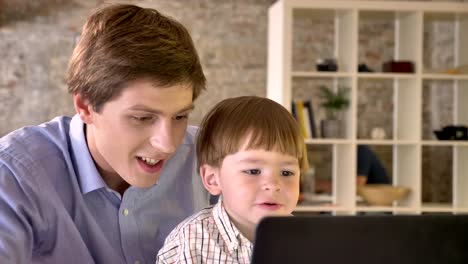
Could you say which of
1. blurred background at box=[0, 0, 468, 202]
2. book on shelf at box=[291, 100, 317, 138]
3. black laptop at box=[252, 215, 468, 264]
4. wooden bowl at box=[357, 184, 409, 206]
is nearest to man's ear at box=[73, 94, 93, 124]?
black laptop at box=[252, 215, 468, 264]

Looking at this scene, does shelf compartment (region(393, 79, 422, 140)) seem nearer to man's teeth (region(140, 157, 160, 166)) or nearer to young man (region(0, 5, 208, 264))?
young man (region(0, 5, 208, 264))

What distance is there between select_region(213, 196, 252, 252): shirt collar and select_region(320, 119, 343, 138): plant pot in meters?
4.25

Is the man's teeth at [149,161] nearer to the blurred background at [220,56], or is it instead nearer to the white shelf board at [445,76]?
the white shelf board at [445,76]

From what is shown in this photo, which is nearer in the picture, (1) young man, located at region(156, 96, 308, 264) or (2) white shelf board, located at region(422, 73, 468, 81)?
(1) young man, located at region(156, 96, 308, 264)

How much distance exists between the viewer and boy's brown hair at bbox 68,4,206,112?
4.52 ft

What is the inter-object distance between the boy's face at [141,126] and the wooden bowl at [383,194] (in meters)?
4.30

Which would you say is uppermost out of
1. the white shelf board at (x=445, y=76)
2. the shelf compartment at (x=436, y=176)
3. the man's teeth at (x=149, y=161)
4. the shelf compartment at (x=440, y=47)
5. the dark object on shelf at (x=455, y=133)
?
the shelf compartment at (x=440, y=47)

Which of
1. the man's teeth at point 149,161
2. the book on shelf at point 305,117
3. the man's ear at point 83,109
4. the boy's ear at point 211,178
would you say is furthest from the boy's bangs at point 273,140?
the book on shelf at point 305,117

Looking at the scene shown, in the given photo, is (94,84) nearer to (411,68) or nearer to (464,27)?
(411,68)

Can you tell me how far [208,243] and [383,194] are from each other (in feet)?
14.6

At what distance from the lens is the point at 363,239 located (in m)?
0.77

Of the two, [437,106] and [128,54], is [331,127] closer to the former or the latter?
[437,106]

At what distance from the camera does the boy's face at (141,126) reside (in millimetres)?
1361

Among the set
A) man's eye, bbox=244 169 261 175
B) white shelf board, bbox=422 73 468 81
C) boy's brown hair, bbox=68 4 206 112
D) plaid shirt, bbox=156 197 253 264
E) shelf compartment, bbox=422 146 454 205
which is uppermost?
white shelf board, bbox=422 73 468 81
